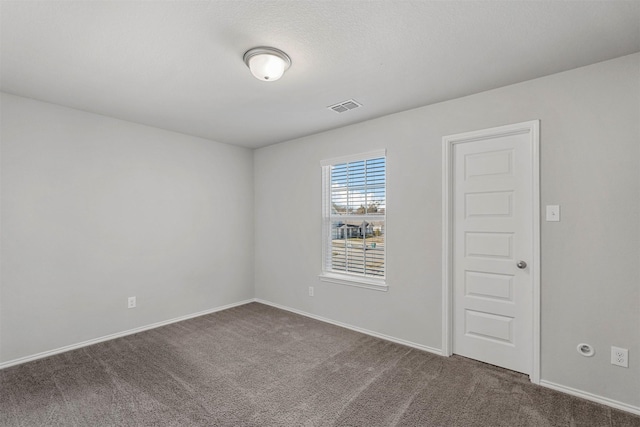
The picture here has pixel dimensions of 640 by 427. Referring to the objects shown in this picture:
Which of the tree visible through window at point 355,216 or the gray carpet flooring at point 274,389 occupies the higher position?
the tree visible through window at point 355,216

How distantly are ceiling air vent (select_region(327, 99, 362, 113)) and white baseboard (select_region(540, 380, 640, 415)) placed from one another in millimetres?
2857

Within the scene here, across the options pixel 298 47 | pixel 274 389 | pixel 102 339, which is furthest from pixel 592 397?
pixel 102 339

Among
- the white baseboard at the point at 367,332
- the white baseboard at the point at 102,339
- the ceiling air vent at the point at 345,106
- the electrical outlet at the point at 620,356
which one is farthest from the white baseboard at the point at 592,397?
the white baseboard at the point at 102,339

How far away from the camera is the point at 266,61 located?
2070mm

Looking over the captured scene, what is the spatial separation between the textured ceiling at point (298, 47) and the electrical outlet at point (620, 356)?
6.75 feet

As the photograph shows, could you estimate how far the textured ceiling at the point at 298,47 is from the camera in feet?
5.58

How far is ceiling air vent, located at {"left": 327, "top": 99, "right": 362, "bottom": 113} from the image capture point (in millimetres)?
2998

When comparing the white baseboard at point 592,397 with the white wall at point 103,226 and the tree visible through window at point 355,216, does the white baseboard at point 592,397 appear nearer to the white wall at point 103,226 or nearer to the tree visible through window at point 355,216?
the tree visible through window at point 355,216

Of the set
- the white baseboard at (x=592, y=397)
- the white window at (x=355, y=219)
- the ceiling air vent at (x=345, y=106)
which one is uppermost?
the ceiling air vent at (x=345, y=106)

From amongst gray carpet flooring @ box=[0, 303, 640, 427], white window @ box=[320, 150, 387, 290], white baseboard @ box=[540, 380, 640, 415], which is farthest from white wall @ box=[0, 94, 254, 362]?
white baseboard @ box=[540, 380, 640, 415]

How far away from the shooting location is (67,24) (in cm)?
182

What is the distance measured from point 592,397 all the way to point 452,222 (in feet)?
5.30

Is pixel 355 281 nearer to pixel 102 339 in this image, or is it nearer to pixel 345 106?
pixel 345 106

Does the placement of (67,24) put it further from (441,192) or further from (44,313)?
(441,192)
